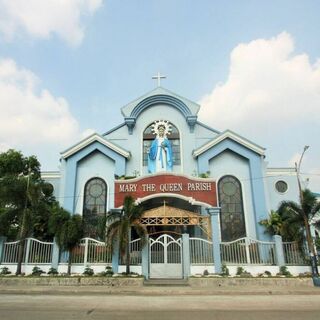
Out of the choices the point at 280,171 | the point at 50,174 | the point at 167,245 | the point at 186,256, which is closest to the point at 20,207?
the point at 50,174

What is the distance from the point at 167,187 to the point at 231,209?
564 centimetres

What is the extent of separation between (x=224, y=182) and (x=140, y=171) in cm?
655

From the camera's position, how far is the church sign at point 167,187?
19469mm

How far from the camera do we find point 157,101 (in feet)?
84.0

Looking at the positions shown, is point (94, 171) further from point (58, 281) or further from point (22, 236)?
point (58, 281)

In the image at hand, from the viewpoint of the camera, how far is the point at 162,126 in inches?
993

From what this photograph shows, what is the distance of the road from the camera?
Answer: 7.64m

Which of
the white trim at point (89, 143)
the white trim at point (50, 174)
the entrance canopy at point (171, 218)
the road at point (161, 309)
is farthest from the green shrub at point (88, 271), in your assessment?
the white trim at point (50, 174)

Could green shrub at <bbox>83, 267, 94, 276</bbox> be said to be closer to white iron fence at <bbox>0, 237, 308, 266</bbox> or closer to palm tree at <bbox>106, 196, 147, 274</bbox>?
white iron fence at <bbox>0, 237, 308, 266</bbox>

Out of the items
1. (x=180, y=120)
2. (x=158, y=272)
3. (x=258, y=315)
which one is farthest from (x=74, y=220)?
(x=180, y=120)

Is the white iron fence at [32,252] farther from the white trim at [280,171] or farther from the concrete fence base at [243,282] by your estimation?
the white trim at [280,171]

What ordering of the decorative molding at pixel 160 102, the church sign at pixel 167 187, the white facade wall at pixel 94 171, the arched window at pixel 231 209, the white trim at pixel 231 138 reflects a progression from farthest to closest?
the decorative molding at pixel 160 102 → the white trim at pixel 231 138 → the white facade wall at pixel 94 171 → the arched window at pixel 231 209 → the church sign at pixel 167 187

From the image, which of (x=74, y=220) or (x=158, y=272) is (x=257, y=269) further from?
(x=74, y=220)

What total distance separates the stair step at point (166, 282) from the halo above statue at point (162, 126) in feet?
41.0
